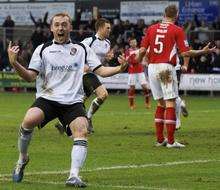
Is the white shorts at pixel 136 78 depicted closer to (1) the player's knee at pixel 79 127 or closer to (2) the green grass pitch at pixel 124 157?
(2) the green grass pitch at pixel 124 157

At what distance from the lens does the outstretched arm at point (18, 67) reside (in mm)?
10727

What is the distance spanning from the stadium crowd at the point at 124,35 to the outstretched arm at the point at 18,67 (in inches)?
920

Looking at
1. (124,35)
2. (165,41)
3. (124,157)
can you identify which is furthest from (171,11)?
(124,35)

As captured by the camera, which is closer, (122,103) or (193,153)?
(193,153)

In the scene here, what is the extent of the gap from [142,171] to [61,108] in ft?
5.52

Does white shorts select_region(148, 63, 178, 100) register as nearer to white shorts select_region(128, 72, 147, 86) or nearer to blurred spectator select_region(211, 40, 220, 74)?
white shorts select_region(128, 72, 147, 86)

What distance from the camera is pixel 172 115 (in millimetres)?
15656

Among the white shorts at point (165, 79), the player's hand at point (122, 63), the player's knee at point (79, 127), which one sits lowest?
the white shorts at point (165, 79)

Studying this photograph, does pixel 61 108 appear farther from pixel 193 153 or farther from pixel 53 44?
pixel 193 153

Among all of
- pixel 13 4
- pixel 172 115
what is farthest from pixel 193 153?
pixel 13 4

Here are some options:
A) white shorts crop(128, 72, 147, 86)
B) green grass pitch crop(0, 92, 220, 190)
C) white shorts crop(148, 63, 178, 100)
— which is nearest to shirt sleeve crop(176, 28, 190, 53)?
white shorts crop(148, 63, 178, 100)

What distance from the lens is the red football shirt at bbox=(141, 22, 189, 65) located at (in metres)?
15.7

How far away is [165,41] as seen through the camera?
51.9ft

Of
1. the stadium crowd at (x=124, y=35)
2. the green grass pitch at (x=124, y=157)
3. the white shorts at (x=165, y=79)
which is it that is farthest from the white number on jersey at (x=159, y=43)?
the stadium crowd at (x=124, y=35)
